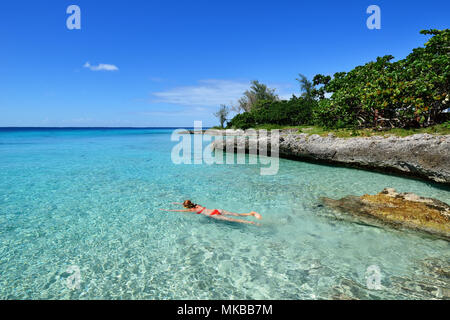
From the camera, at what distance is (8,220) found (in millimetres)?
6438

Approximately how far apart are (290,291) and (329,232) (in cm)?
238

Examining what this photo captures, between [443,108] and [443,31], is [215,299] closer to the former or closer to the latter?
[443,108]

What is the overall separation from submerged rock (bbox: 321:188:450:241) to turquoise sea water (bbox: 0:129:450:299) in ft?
1.32

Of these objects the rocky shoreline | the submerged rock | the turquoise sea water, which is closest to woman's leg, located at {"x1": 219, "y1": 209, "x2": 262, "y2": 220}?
the turquoise sea water

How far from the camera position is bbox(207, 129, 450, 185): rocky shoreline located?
9.41 m

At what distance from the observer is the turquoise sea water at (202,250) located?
3811 mm

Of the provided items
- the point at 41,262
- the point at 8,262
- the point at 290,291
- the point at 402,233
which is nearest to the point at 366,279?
the point at 290,291

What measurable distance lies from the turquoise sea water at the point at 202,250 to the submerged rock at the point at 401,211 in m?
0.40

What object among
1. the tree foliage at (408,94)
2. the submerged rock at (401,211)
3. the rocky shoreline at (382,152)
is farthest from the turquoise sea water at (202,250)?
the tree foliage at (408,94)

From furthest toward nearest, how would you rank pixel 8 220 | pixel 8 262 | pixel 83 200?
pixel 83 200, pixel 8 220, pixel 8 262
